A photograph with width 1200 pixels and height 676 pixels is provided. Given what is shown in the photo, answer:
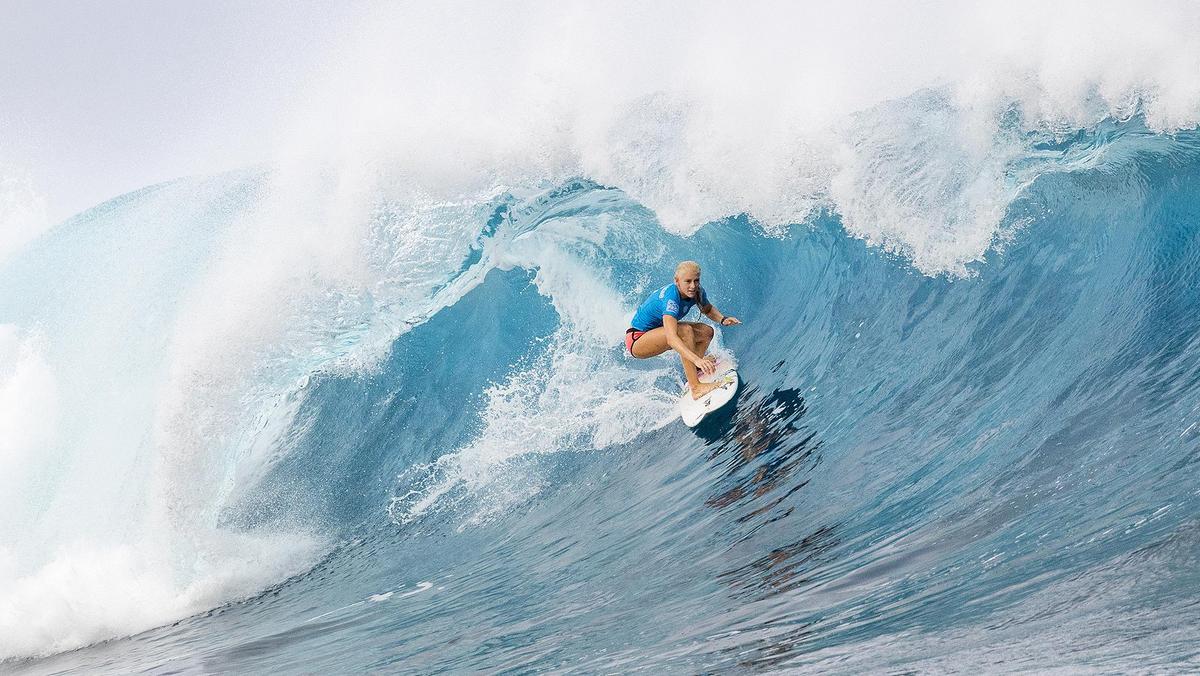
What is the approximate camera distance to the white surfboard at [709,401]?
7301 mm

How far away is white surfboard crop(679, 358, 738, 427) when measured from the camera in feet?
24.0

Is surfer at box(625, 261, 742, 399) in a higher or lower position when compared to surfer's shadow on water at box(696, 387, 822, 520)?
higher

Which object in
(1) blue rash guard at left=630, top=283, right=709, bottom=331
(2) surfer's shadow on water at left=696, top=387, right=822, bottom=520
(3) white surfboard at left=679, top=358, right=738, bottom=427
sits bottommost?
(2) surfer's shadow on water at left=696, top=387, right=822, bottom=520

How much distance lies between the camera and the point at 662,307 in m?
7.04

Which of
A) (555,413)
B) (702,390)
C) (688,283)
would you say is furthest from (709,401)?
(555,413)

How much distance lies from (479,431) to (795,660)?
5.41 m

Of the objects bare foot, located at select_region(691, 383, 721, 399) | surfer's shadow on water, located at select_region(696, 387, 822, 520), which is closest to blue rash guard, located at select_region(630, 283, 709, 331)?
bare foot, located at select_region(691, 383, 721, 399)

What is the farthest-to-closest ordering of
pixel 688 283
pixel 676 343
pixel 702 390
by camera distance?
pixel 702 390 < pixel 676 343 < pixel 688 283

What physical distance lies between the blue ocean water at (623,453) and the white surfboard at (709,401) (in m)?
0.13

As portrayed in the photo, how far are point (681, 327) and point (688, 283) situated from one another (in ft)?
1.63

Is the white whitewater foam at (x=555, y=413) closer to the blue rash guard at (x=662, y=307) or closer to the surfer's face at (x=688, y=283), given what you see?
the blue rash guard at (x=662, y=307)

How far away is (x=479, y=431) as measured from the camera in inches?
329

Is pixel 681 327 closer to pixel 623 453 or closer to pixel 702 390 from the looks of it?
pixel 702 390

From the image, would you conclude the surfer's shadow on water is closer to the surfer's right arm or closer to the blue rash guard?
the surfer's right arm
